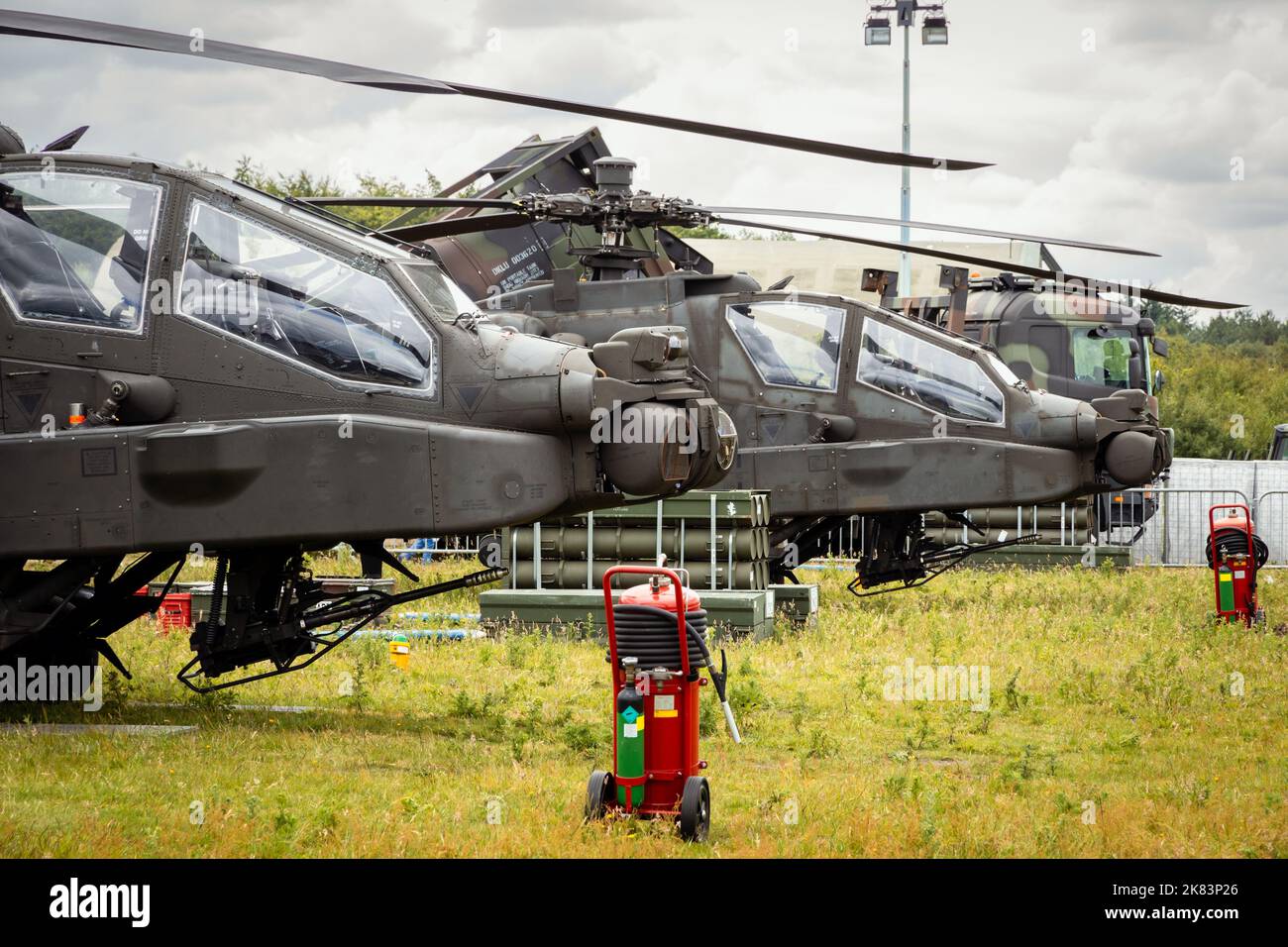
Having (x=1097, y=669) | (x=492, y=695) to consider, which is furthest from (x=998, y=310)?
(x=492, y=695)

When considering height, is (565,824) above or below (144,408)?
below

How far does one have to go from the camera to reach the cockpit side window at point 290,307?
8.99 meters

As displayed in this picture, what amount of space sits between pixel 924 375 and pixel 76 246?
324 inches

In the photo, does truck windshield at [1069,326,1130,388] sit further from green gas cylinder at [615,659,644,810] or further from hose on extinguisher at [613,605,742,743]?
green gas cylinder at [615,659,644,810]

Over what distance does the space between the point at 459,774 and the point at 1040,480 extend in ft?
26.1

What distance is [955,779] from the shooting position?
8234mm

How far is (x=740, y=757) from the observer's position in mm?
8844

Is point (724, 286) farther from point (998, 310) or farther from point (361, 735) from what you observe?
point (998, 310)

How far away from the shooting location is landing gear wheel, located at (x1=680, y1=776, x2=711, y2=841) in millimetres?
6648

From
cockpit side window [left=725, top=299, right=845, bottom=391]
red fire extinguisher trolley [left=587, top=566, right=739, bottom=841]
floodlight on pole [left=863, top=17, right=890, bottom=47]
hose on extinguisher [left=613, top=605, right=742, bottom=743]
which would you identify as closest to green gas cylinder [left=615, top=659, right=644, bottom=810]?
red fire extinguisher trolley [left=587, top=566, right=739, bottom=841]

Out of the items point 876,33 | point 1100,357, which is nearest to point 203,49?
point 1100,357

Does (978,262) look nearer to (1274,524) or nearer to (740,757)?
(740,757)

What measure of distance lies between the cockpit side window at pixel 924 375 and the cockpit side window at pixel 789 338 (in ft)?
1.23

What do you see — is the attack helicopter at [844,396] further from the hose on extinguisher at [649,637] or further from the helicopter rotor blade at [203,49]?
the hose on extinguisher at [649,637]
